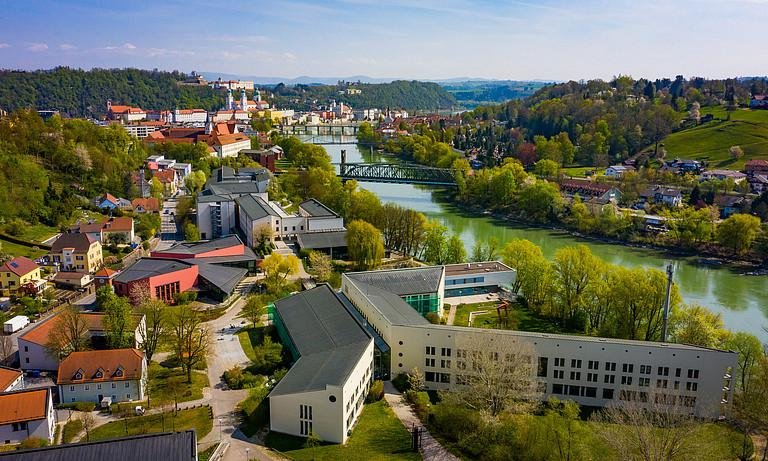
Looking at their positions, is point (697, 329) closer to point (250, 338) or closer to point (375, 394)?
point (375, 394)

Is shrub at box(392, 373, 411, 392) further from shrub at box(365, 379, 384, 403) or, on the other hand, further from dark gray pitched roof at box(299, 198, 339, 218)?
dark gray pitched roof at box(299, 198, 339, 218)

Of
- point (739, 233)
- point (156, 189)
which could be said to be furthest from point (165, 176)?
point (739, 233)

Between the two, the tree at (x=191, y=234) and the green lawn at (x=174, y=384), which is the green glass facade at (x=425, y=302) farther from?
the tree at (x=191, y=234)

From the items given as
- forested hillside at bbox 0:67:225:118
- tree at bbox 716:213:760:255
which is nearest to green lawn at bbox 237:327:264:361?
tree at bbox 716:213:760:255

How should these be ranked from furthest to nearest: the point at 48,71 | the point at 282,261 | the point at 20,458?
the point at 48,71 < the point at 282,261 < the point at 20,458

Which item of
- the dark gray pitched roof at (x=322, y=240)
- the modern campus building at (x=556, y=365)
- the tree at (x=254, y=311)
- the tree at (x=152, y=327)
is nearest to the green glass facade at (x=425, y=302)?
the modern campus building at (x=556, y=365)

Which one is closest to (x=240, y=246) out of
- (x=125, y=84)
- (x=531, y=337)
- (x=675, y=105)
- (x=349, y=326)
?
(x=349, y=326)

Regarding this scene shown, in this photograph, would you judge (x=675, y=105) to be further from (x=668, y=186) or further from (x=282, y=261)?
(x=282, y=261)
